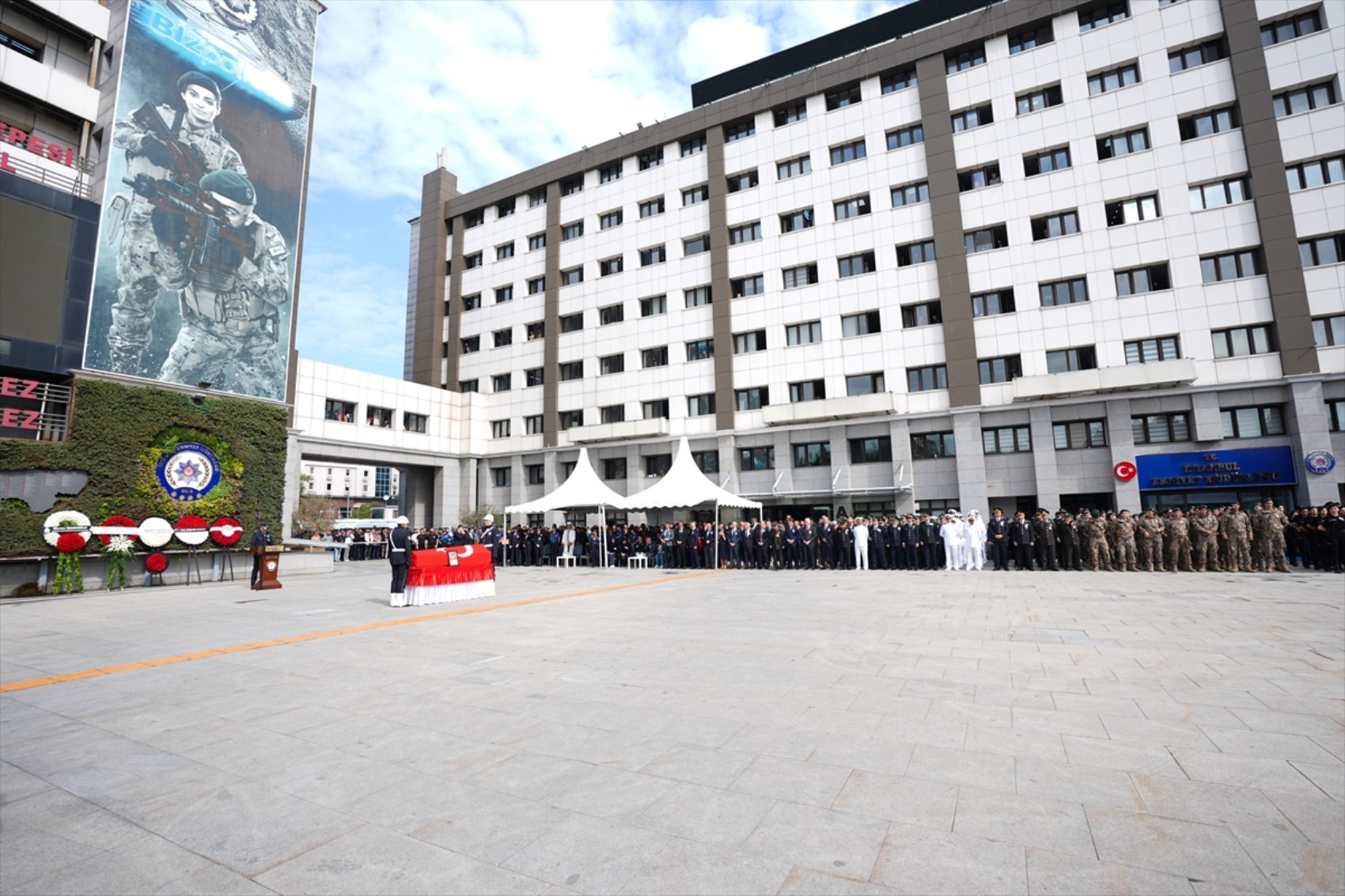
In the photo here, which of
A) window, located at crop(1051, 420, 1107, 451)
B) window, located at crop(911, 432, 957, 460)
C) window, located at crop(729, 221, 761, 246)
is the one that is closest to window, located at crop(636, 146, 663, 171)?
window, located at crop(729, 221, 761, 246)

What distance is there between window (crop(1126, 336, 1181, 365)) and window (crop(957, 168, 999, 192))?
991 cm

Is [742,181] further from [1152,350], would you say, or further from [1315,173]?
[1315,173]

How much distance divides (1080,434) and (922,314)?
9019 mm

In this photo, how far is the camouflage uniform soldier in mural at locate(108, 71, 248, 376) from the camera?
22.0 meters

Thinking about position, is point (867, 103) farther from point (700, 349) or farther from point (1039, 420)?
point (1039, 420)

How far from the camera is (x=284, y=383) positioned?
2753 cm

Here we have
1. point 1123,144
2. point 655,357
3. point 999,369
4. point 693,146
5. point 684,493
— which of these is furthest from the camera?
point 693,146

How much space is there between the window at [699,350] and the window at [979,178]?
14873 millimetres

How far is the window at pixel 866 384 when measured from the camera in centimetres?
3206

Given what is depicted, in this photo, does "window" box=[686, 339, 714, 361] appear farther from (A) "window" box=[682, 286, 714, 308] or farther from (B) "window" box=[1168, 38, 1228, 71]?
(B) "window" box=[1168, 38, 1228, 71]

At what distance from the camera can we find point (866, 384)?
32438 mm

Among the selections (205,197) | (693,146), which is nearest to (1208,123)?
(693,146)

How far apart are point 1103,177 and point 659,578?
1050 inches

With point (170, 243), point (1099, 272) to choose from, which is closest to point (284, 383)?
point (170, 243)
